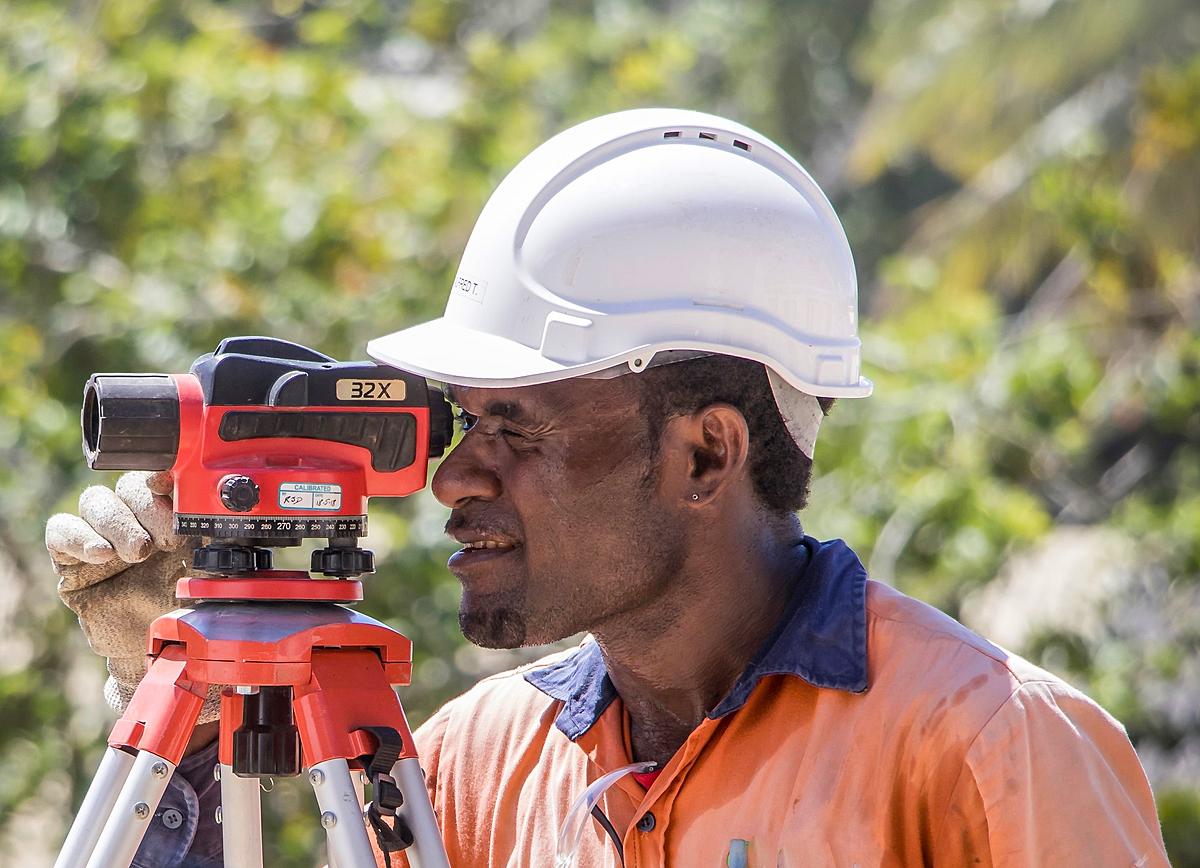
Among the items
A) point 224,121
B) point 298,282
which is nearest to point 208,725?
point 298,282

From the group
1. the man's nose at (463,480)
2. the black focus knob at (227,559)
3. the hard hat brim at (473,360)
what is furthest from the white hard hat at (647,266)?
the black focus knob at (227,559)

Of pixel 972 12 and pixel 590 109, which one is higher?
pixel 972 12

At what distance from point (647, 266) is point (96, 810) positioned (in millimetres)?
974

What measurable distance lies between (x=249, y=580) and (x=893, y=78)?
15.1 meters

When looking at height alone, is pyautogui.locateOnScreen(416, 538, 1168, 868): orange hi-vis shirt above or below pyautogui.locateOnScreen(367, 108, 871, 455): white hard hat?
below

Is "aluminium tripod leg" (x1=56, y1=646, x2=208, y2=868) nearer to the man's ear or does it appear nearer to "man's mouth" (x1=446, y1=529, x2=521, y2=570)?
"man's mouth" (x1=446, y1=529, x2=521, y2=570)

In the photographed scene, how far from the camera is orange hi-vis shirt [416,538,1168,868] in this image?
1.90 metres

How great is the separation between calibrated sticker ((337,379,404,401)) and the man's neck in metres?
0.45

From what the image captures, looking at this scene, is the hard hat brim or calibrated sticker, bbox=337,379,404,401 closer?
calibrated sticker, bbox=337,379,404,401

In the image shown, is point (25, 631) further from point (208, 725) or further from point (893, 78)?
point (893, 78)

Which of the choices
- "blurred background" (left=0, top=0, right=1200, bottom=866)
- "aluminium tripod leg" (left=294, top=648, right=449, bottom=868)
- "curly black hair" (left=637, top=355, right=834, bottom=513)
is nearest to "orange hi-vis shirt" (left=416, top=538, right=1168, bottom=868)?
"curly black hair" (left=637, top=355, right=834, bottom=513)

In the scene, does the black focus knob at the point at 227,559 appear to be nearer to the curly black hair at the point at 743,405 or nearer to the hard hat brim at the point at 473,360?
the hard hat brim at the point at 473,360

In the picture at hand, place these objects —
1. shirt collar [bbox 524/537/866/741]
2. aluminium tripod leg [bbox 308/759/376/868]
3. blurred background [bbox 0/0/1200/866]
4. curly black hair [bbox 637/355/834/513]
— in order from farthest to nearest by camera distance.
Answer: blurred background [bbox 0/0/1200/866] < curly black hair [bbox 637/355/834/513] < shirt collar [bbox 524/537/866/741] < aluminium tripod leg [bbox 308/759/376/868]

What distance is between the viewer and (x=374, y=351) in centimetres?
227
